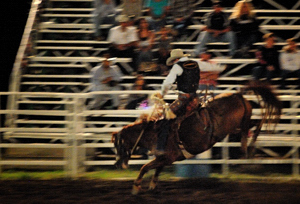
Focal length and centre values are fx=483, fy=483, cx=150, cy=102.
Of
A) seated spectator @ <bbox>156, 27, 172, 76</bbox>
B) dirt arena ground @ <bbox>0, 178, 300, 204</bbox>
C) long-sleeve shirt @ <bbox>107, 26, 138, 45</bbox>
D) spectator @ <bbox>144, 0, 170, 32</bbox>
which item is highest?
spectator @ <bbox>144, 0, 170, 32</bbox>

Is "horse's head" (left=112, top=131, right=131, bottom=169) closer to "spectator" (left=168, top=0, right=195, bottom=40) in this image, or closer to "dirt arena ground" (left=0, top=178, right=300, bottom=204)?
"dirt arena ground" (left=0, top=178, right=300, bottom=204)

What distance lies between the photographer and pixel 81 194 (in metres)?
6.62

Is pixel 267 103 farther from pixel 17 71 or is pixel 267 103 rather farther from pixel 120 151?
pixel 17 71

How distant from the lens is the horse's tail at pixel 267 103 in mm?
6938

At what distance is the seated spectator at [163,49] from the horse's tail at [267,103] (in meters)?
2.51

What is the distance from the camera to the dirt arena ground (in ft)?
20.4

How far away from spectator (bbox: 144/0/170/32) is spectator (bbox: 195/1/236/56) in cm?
91

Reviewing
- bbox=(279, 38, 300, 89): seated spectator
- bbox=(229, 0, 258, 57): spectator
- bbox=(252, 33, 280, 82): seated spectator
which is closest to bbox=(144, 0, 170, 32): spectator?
bbox=(229, 0, 258, 57): spectator

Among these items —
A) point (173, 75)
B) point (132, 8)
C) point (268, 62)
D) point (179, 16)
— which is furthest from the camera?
point (132, 8)

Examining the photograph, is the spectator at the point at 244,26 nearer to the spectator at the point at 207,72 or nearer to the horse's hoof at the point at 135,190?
the spectator at the point at 207,72

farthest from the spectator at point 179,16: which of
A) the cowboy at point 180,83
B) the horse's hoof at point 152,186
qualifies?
the horse's hoof at point 152,186

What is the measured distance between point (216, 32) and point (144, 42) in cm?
140

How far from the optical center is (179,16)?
995 cm

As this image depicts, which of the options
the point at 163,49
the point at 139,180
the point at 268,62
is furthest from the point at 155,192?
the point at 268,62
